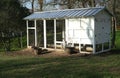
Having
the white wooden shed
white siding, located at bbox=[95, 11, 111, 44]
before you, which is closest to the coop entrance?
the white wooden shed

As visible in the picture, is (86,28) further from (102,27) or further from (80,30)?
(102,27)

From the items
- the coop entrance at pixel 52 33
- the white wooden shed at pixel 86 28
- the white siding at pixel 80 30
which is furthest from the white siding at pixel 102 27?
the coop entrance at pixel 52 33

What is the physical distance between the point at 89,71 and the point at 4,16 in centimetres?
1583

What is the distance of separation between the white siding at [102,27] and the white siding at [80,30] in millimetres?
464

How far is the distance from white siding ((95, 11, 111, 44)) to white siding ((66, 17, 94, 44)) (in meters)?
0.46

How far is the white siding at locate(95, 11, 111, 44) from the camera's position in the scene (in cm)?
1767

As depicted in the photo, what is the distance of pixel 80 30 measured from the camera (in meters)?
18.0

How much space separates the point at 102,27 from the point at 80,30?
1.72 meters

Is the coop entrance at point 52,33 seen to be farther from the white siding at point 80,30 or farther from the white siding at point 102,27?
the white siding at point 102,27

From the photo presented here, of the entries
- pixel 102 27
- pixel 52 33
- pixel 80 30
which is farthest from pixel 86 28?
pixel 52 33

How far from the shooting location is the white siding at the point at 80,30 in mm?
17422

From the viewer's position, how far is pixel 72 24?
60.7ft

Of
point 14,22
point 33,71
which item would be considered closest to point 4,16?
point 14,22

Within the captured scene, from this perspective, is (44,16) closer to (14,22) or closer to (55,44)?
(55,44)
